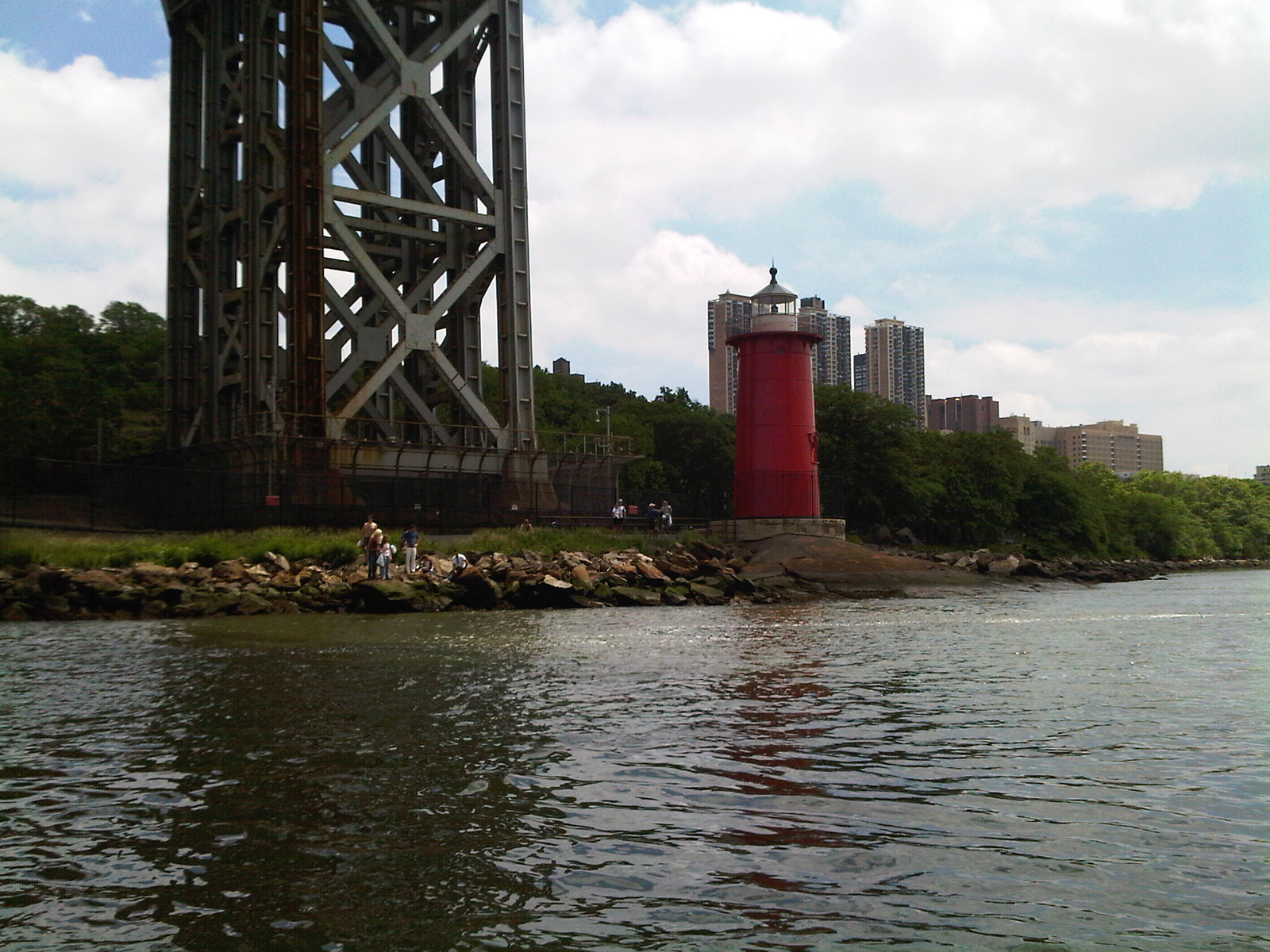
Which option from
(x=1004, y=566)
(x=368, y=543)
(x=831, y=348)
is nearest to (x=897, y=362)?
(x=831, y=348)

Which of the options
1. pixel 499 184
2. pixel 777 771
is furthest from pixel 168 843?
pixel 499 184

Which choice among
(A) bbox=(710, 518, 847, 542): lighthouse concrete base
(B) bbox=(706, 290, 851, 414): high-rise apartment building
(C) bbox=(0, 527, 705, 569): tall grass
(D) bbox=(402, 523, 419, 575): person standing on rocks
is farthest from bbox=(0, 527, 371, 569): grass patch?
(B) bbox=(706, 290, 851, 414): high-rise apartment building

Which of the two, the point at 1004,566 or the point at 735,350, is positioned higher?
the point at 735,350

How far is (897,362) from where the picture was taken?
130 m

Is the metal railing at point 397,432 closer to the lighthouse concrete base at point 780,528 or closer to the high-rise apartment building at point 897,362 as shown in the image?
the lighthouse concrete base at point 780,528

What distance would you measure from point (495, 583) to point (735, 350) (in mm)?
92177

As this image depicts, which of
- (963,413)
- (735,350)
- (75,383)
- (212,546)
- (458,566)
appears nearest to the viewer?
(212,546)

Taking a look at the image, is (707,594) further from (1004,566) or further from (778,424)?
(1004,566)

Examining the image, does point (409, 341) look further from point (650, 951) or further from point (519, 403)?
point (650, 951)

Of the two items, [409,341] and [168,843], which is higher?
[409,341]

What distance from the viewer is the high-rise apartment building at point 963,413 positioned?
158375 millimetres

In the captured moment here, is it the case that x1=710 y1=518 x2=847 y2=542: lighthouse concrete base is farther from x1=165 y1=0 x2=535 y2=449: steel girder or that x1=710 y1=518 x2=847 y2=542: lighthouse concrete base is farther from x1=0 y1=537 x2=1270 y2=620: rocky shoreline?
x1=165 y1=0 x2=535 y2=449: steel girder

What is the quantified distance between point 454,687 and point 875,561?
86.4ft

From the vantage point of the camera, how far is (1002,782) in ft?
24.4
